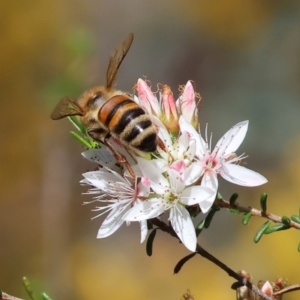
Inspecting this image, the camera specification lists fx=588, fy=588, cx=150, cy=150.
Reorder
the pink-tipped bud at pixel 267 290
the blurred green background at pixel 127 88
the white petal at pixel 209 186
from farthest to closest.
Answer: the blurred green background at pixel 127 88
the pink-tipped bud at pixel 267 290
the white petal at pixel 209 186

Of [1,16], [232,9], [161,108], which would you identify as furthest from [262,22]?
[161,108]

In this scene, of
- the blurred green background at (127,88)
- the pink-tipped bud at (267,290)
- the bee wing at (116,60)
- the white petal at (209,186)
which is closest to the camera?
the white petal at (209,186)

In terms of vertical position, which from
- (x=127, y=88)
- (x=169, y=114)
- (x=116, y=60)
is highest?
(x=127, y=88)

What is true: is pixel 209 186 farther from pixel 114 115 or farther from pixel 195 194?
pixel 114 115

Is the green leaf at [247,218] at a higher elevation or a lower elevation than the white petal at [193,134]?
lower

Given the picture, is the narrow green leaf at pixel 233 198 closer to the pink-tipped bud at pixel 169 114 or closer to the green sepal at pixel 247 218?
the green sepal at pixel 247 218

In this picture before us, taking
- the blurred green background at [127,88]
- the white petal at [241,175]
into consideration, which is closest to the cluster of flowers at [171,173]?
the white petal at [241,175]

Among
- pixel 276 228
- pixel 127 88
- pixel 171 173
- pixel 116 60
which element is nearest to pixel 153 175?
pixel 171 173

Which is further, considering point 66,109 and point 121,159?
point 66,109

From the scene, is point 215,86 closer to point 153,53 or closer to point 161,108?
point 153,53

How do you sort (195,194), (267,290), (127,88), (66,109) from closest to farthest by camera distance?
1. (195,194)
2. (267,290)
3. (66,109)
4. (127,88)
